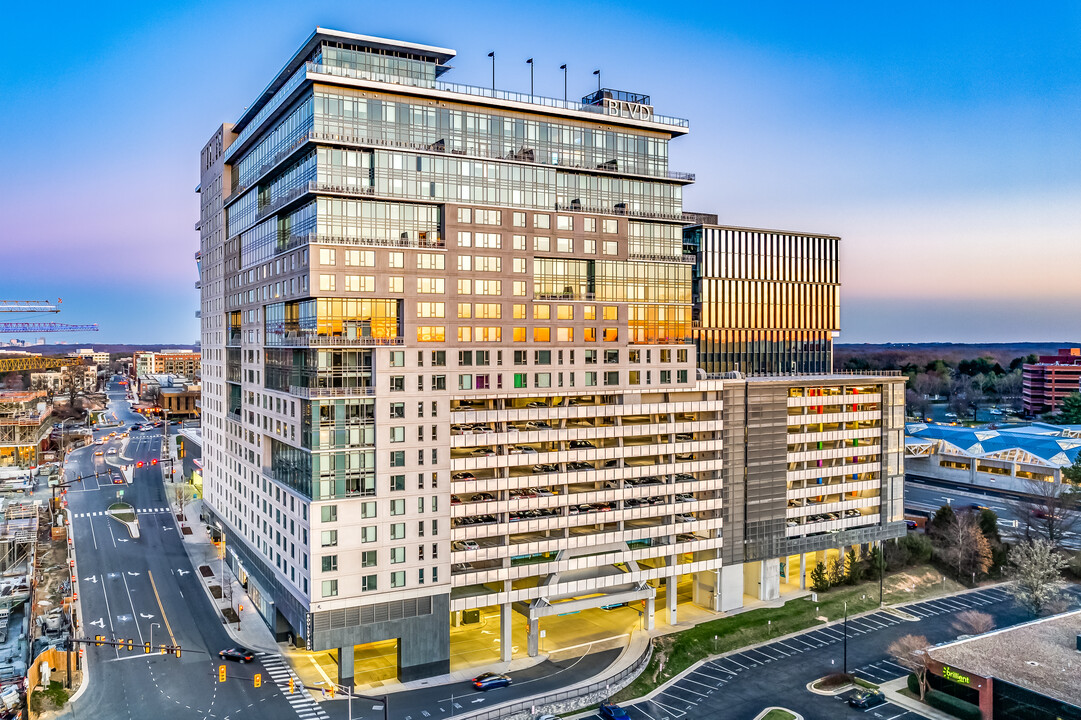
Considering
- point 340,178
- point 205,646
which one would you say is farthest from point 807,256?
point 205,646

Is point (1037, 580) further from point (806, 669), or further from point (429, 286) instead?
point (429, 286)

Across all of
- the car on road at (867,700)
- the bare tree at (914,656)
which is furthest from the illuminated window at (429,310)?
the bare tree at (914,656)

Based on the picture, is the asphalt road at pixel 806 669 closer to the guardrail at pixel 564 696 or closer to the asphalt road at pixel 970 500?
the guardrail at pixel 564 696

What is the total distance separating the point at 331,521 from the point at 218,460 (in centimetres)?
5283

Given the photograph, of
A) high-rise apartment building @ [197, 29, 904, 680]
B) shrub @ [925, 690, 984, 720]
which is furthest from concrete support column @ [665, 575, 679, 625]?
shrub @ [925, 690, 984, 720]

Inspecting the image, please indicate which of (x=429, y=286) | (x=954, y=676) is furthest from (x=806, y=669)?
(x=429, y=286)

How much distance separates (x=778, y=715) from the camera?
70.1m

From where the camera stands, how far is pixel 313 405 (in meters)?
74.6

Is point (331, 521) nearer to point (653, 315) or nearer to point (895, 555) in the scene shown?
point (653, 315)

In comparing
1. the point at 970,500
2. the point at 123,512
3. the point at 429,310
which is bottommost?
the point at 970,500

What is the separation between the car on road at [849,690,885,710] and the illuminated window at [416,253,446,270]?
195ft

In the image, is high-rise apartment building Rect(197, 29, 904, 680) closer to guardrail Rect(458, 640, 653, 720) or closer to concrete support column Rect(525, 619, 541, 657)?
concrete support column Rect(525, 619, 541, 657)

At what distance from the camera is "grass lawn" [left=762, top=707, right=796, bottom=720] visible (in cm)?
6950

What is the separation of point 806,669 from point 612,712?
24859mm
